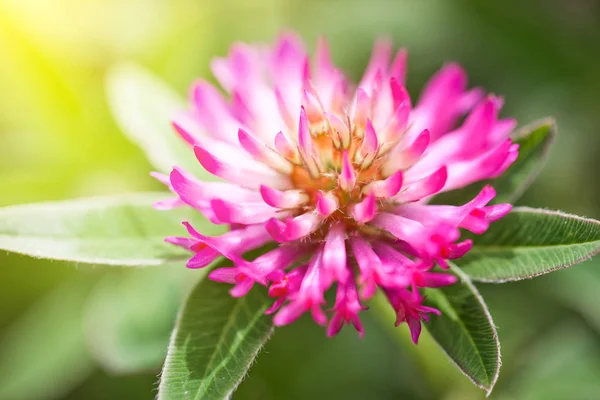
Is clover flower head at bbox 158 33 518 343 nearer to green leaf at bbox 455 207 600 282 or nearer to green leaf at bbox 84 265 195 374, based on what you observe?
green leaf at bbox 455 207 600 282

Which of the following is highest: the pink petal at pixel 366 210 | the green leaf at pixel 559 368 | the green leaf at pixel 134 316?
the pink petal at pixel 366 210

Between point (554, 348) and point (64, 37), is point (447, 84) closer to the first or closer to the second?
point (554, 348)

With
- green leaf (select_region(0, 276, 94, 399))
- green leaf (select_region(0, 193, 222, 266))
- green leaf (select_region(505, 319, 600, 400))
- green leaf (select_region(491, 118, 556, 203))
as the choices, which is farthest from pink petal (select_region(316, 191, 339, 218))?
green leaf (select_region(0, 276, 94, 399))

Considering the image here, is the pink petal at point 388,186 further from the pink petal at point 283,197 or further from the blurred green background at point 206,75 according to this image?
the blurred green background at point 206,75

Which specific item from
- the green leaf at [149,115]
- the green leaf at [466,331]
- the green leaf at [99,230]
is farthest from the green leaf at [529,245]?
the green leaf at [149,115]

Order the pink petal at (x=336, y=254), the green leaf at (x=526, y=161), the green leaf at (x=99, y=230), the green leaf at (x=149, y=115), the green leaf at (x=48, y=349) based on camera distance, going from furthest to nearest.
A: the green leaf at (x=48, y=349)
the green leaf at (x=149, y=115)
the green leaf at (x=526, y=161)
the green leaf at (x=99, y=230)
the pink petal at (x=336, y=254)

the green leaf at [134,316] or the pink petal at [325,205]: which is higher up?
the pink petal at [325,205]

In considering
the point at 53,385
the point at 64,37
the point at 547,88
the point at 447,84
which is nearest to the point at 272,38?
the point at 64,37
